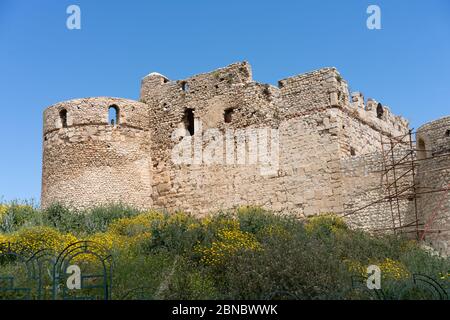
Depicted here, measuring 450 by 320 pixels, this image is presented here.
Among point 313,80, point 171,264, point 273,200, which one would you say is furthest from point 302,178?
point 171,264

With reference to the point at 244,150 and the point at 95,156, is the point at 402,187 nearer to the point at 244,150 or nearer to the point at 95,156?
the point at 244,150

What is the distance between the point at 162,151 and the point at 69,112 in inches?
119

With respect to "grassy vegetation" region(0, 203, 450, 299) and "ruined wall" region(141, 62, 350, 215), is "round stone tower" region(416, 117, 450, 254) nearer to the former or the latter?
"grassy vegetation" region(0, 203, 450, 299)

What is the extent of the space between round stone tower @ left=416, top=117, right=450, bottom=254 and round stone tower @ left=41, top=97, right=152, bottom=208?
8.24 meters

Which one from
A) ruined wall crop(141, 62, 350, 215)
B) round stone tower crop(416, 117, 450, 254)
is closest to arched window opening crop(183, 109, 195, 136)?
ruined wall crop(141, 62, 350, 215)

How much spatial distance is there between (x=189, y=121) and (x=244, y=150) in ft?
8.33

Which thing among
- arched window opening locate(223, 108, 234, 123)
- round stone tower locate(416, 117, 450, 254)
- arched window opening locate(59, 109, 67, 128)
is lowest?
round stone tower locate(416, 117, 450, 254)

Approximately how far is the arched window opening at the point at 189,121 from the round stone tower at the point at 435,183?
7122mm

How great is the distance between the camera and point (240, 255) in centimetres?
1084

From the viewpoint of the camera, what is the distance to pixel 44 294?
28.3ft

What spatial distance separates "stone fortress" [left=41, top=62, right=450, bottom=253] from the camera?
14.9 meters
